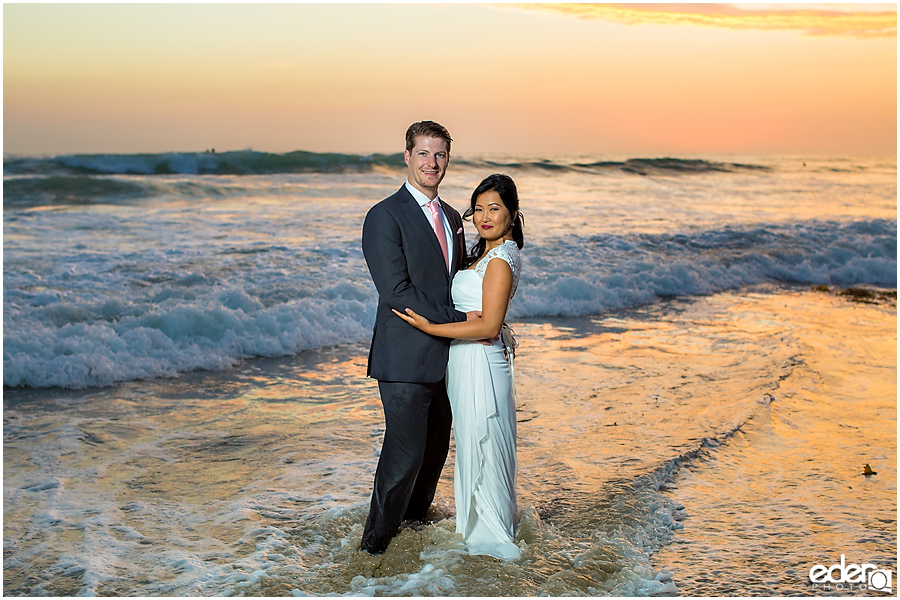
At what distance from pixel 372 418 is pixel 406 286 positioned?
305 cm

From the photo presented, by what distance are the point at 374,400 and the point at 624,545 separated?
327 centimetres

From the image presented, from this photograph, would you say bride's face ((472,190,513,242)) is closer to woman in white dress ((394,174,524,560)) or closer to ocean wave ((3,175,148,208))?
woman in white dress ((394,174,524,560))

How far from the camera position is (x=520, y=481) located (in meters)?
5.07

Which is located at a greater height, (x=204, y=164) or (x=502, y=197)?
(x=204, y=164)

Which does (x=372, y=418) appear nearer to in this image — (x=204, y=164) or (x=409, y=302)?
(x=409, y=302)

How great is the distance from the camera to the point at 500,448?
391 centimetres

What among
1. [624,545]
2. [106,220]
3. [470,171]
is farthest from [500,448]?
[470,171]

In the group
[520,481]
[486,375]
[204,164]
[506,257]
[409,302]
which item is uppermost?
[204,164]

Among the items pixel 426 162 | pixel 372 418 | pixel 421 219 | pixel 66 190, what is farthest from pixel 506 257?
pixel 66 190

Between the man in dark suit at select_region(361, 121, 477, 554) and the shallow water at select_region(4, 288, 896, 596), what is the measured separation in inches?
17.4

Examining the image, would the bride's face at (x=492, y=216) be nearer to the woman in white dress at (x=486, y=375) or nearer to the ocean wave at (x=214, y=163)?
the woman in white dress at (x=486, y=375)

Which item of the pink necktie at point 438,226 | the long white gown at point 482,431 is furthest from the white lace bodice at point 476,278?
the pink necktie at point 438,226

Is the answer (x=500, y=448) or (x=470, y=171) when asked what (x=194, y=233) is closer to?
(x=500, y=448)

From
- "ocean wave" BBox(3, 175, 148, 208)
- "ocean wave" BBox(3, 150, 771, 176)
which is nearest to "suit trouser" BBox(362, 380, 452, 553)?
"ocean wave" BBox(3, 175, 148, 208)
